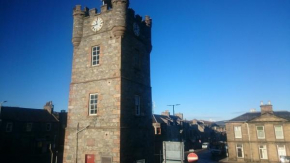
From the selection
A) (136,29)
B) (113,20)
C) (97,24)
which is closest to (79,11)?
(97,24)

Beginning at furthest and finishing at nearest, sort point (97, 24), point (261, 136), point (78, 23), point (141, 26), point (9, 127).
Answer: point (9, 127) < point (261, 136) < point (141, 26) < point (78, 23) < point (97, 24)

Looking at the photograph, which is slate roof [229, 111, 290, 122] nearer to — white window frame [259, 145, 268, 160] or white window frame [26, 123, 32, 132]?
white window frame [259, 145, 268, 160]

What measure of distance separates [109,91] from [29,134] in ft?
116

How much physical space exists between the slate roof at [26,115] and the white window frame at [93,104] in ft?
106

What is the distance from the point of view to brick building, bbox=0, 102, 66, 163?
3812cm

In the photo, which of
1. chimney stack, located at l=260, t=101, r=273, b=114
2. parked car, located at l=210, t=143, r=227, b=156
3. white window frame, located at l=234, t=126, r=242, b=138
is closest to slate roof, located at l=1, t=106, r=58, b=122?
parked car, located at l=210, t=143, r=227, b=156

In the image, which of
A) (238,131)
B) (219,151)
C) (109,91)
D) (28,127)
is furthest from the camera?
(219,151)

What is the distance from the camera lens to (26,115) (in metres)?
43.7

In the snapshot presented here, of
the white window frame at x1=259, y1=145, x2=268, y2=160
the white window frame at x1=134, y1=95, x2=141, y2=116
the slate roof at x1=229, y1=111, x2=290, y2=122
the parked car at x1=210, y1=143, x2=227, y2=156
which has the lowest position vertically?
the parked car at x1=210, y1=143, x2=227, y2=156

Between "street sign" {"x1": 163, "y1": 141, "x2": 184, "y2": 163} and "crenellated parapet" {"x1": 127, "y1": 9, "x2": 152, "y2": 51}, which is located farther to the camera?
"crenellated parapet" {"x1": 127, "y1": 9, "x2": 152, "y2": 51}

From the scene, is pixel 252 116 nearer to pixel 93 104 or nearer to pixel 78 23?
pixel 93 104

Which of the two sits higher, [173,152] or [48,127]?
[173,152]

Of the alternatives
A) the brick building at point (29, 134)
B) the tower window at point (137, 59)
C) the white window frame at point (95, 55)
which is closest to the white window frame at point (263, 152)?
the tower window at point (137, 59)

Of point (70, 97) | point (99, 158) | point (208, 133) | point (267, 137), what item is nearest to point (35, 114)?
point (70, 97)
